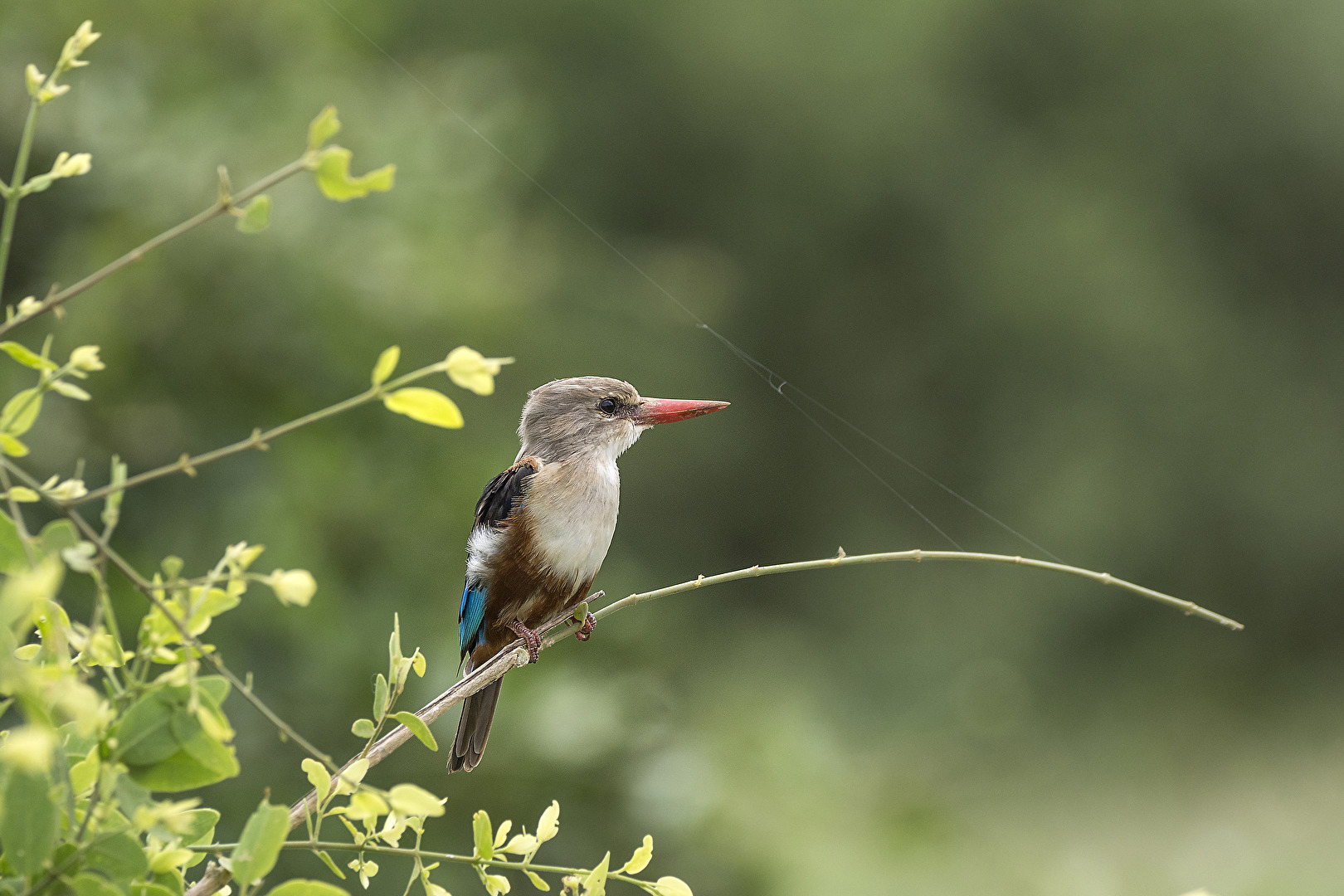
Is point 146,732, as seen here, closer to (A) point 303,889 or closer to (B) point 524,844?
(A) point 303,889

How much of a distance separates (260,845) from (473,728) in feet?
2.45

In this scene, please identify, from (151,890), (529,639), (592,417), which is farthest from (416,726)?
(592,417)

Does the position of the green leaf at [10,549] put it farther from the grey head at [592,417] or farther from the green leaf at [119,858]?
the grey head at [592,417]

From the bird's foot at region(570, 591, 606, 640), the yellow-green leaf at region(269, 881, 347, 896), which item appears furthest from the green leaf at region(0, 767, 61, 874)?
the bird's foot at region(570, 591, 606, 640)

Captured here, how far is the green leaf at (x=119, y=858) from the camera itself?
50 cm

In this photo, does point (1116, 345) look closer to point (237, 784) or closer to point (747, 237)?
point (747, 237)

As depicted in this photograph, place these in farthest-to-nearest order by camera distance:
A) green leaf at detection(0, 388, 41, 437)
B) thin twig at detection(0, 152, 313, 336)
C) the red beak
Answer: the red beak, green leaf at detection(0, 388, 41, 437), thin twig at detection(0, 152, 313, 336)

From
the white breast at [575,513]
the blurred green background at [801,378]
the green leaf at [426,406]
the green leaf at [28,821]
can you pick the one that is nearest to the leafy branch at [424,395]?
the green leaf at [426,406]

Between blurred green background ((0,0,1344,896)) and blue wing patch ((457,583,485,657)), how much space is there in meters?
0.86

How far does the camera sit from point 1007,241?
6.91 meters

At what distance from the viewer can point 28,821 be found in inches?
18.3

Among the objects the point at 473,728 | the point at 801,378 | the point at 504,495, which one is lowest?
the point at 801,378

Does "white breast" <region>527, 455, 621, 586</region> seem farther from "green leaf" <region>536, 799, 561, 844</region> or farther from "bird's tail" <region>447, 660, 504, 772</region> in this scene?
"green leaf" <region>536, 799, 561, 844</region>

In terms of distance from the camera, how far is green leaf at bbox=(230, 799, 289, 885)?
1.73 ft
